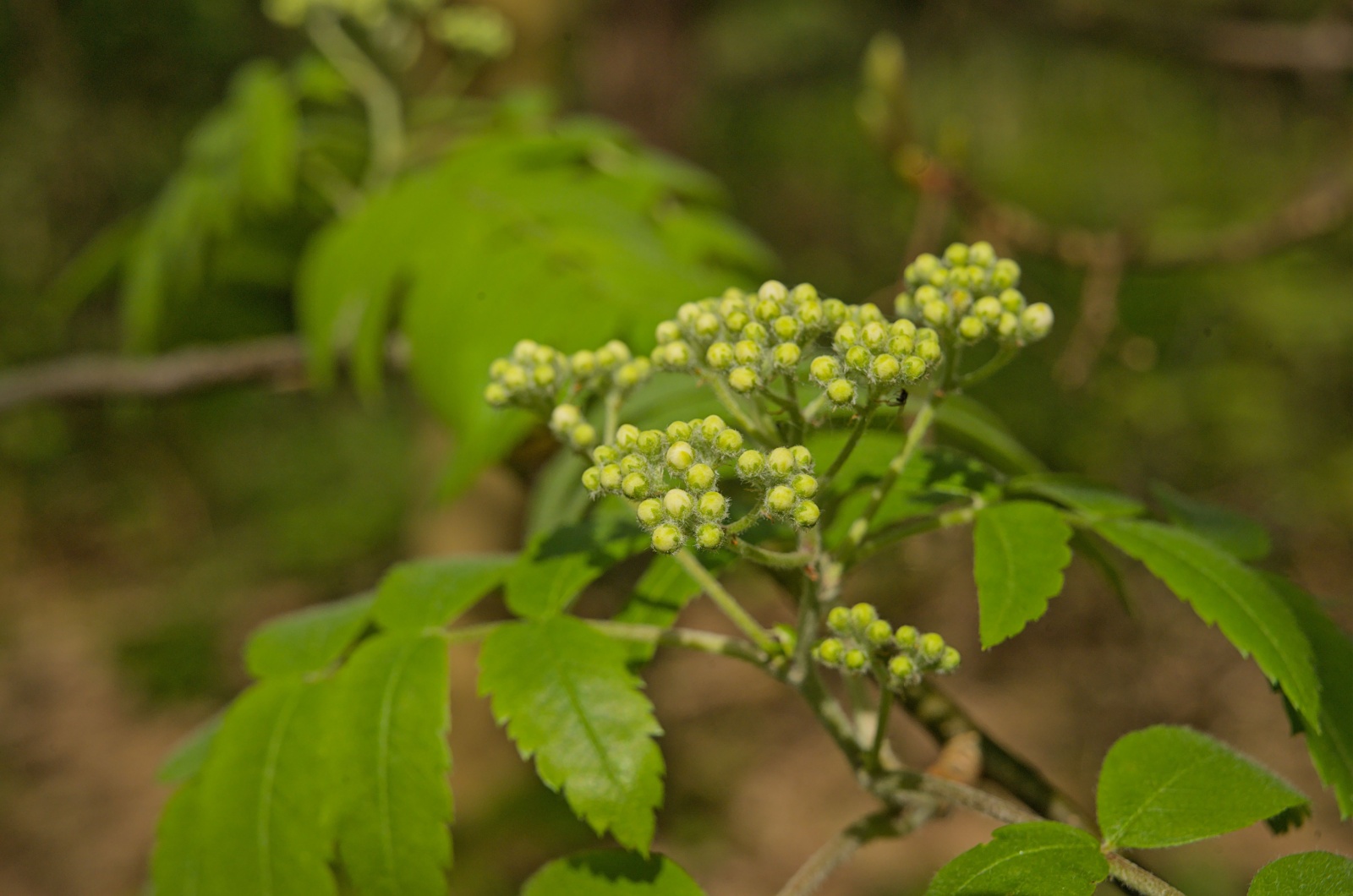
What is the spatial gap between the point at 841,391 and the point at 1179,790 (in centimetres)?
53

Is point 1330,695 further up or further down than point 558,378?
further down

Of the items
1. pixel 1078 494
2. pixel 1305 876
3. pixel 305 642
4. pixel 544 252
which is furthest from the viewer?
pixel 544 252

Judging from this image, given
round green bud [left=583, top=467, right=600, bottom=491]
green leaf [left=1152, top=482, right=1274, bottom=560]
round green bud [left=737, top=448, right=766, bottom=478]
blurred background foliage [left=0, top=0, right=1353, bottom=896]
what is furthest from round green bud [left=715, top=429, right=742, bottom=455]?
green leaf [left=1152, top=482, right=1274, bottom=560]

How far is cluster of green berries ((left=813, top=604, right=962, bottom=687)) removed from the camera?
909 millimetres

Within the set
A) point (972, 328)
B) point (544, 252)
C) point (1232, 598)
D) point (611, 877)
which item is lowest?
point (611, 877)

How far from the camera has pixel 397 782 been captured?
995 mm

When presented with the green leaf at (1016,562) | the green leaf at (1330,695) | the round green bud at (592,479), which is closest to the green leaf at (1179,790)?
the green leaf at (1330,695)

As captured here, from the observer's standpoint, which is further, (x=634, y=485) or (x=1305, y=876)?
(x=634, y=485)

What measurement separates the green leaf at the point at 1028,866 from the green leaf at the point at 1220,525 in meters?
0.58

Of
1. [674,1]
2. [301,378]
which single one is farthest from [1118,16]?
[301,378]

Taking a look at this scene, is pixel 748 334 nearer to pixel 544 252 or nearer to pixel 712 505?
pixel 712 505

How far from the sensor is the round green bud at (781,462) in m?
0.89

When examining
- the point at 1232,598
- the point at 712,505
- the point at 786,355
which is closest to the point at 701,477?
the point at 712,505

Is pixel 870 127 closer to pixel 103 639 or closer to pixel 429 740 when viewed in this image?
pixel 429 740
